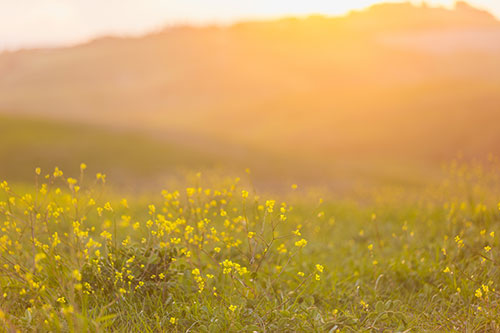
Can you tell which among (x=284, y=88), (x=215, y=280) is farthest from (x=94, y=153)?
(x=284, y=88)

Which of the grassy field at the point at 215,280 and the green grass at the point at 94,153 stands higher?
the grassy field at the point at 215,280

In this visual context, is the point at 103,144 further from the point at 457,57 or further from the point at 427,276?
the point at 457,57

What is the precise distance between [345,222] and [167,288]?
5470mm

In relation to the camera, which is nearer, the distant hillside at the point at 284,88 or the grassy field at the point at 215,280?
the grassy field at the point at 215,280

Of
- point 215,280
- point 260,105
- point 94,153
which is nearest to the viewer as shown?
point 215,280

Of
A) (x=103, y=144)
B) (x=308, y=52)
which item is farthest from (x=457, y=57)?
(x=103, y=144)

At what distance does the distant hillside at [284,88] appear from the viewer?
36.1 meters

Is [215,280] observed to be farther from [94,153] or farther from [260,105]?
[260,105]

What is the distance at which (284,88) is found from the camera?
70.8m

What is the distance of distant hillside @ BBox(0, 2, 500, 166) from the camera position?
119 feet

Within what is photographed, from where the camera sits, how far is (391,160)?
111ft

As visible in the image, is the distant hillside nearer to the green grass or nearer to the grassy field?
the green grass

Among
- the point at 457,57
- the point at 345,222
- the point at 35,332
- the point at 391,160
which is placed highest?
the point at 457,57

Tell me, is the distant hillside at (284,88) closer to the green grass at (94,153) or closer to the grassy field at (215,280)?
the green grass at (94,153)
